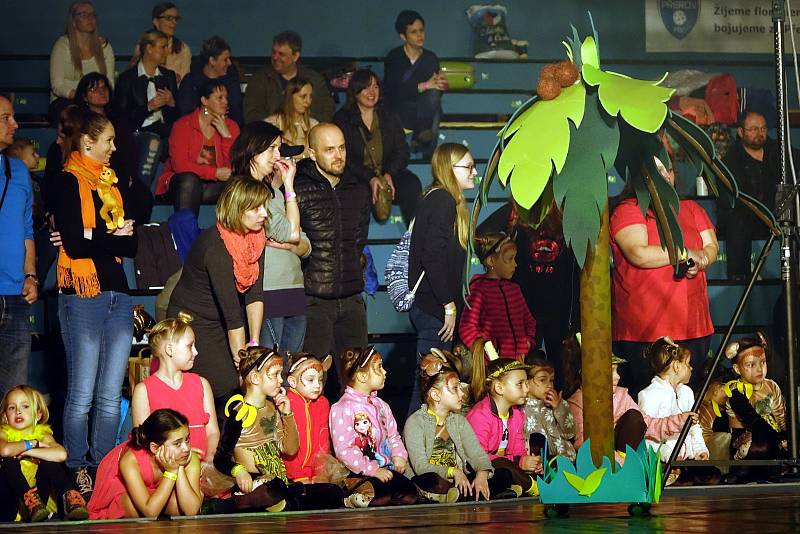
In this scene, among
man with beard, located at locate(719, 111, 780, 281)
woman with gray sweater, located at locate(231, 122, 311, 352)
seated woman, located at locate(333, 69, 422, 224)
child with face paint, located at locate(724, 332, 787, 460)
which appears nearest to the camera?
woman with gray sweater, located at locate(231, 122, 311, 352)

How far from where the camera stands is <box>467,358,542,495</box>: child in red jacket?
5.76 m

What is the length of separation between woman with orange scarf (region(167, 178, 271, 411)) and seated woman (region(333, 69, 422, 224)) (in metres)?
1.69

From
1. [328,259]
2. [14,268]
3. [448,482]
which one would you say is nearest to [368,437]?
[448,482]

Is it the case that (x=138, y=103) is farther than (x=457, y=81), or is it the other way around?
(x=457, y=81)

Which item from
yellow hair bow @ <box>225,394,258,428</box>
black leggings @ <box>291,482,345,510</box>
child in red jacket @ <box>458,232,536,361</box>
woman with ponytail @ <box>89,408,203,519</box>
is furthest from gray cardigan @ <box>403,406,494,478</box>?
woman with ponytail @ <box>89,408,203,519</box>

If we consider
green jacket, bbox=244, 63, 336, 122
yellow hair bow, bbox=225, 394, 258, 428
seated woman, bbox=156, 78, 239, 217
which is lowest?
yellow hair bow, bbox=225, 394, 258, 428

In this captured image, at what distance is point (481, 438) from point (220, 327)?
4.14ft

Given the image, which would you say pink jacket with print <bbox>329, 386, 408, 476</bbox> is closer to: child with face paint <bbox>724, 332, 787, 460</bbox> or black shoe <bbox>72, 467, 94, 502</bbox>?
black shoe <bbox>72, 467, 94, 502</bbox>

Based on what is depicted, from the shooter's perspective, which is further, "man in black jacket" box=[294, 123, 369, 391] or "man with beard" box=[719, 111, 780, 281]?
"man with beard" box=[719, 111, 780, 281]

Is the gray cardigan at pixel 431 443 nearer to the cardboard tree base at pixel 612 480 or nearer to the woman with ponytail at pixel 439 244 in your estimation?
the woman with ponytail at pixel 439 244

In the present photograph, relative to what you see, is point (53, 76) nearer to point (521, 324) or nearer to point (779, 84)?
point (521, 324)

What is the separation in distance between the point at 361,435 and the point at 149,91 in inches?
95.7

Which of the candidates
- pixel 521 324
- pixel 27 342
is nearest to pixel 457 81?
pixel 521 324

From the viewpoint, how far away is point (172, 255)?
6230 millimetres
